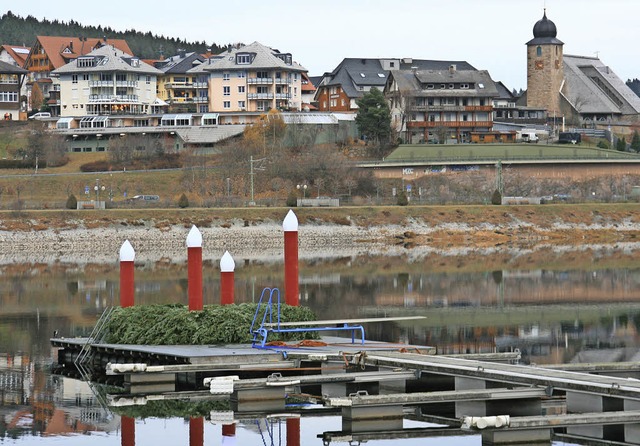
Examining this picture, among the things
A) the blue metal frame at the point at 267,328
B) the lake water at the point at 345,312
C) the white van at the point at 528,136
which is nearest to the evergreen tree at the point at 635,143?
the white van at the point at 528,136

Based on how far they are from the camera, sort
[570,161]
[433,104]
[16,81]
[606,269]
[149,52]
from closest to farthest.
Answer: [606,269] → [570,161] → [433,104] → [16,81] → [149,52]

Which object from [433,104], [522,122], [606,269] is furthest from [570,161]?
[606,269]

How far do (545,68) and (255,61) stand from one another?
3196 cm

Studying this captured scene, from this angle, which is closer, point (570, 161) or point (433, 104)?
point (570, 161)

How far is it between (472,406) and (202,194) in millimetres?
77883

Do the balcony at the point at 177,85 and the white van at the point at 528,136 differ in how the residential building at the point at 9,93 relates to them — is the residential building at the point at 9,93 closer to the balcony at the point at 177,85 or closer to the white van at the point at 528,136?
the balcony at the point at 177,85

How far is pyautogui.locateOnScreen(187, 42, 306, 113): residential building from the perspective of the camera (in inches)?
5320

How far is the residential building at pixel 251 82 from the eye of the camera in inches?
5320

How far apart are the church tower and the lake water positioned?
66523 millimetres

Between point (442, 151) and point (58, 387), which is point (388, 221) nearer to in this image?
point (442, 151)

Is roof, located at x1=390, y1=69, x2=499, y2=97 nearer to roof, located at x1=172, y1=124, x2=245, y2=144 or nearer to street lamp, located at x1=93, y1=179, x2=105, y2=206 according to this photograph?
roof, located at x1=172, y1=124, x2=245, y2=144

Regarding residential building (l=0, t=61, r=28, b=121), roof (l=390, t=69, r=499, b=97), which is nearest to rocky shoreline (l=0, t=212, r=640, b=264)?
roof (l=390, t=69, r=499, b=97)

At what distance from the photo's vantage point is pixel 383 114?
121 m

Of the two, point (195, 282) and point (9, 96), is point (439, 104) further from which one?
point (195, 282)
